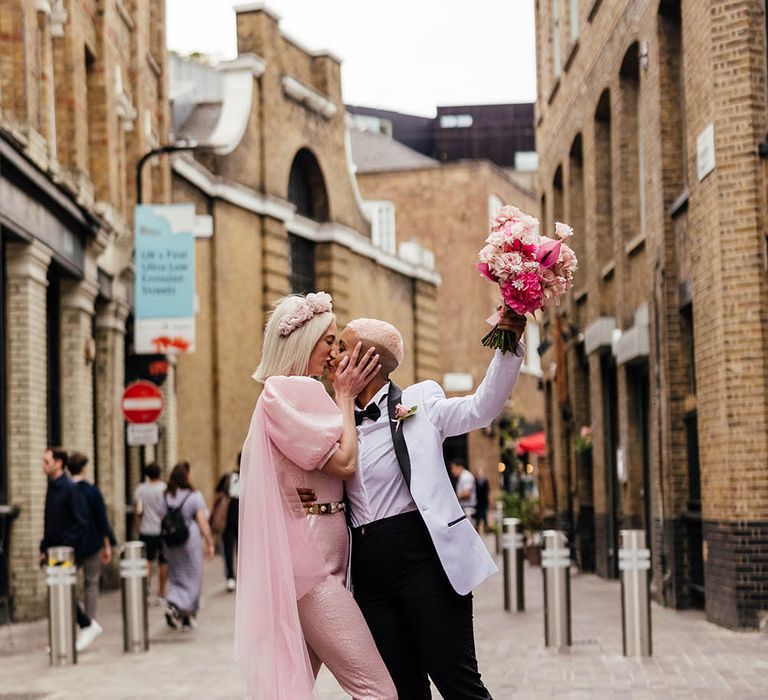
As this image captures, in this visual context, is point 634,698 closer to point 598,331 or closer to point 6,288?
point 6,288

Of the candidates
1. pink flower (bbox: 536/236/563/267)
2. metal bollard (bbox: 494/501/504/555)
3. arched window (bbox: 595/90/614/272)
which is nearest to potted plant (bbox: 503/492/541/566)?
metal bollard (bbox: 494/501/504/555)

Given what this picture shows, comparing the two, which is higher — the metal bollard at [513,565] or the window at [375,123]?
the window at [375,123]

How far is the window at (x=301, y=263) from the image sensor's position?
38062 mm

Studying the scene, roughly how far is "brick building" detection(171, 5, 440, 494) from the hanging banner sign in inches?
346

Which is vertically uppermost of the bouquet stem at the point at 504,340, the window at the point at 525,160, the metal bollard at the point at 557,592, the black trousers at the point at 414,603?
the window at the point at 525,160

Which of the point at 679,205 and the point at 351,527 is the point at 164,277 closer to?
the point at 679,205

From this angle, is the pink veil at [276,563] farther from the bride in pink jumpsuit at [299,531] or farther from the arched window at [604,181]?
the arched window at [604,181]

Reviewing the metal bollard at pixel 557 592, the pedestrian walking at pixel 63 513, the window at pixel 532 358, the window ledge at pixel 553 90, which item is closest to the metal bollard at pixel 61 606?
the pedestrian walking at pixel 63 513

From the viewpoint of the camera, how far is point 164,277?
21969 mm

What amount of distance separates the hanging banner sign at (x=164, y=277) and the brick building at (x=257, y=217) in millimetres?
8788

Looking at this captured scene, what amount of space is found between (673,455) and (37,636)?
22.7 ft

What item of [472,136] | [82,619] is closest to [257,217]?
[82,619]

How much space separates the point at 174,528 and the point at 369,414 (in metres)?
10.9

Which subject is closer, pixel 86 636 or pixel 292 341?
pixel 292 341
